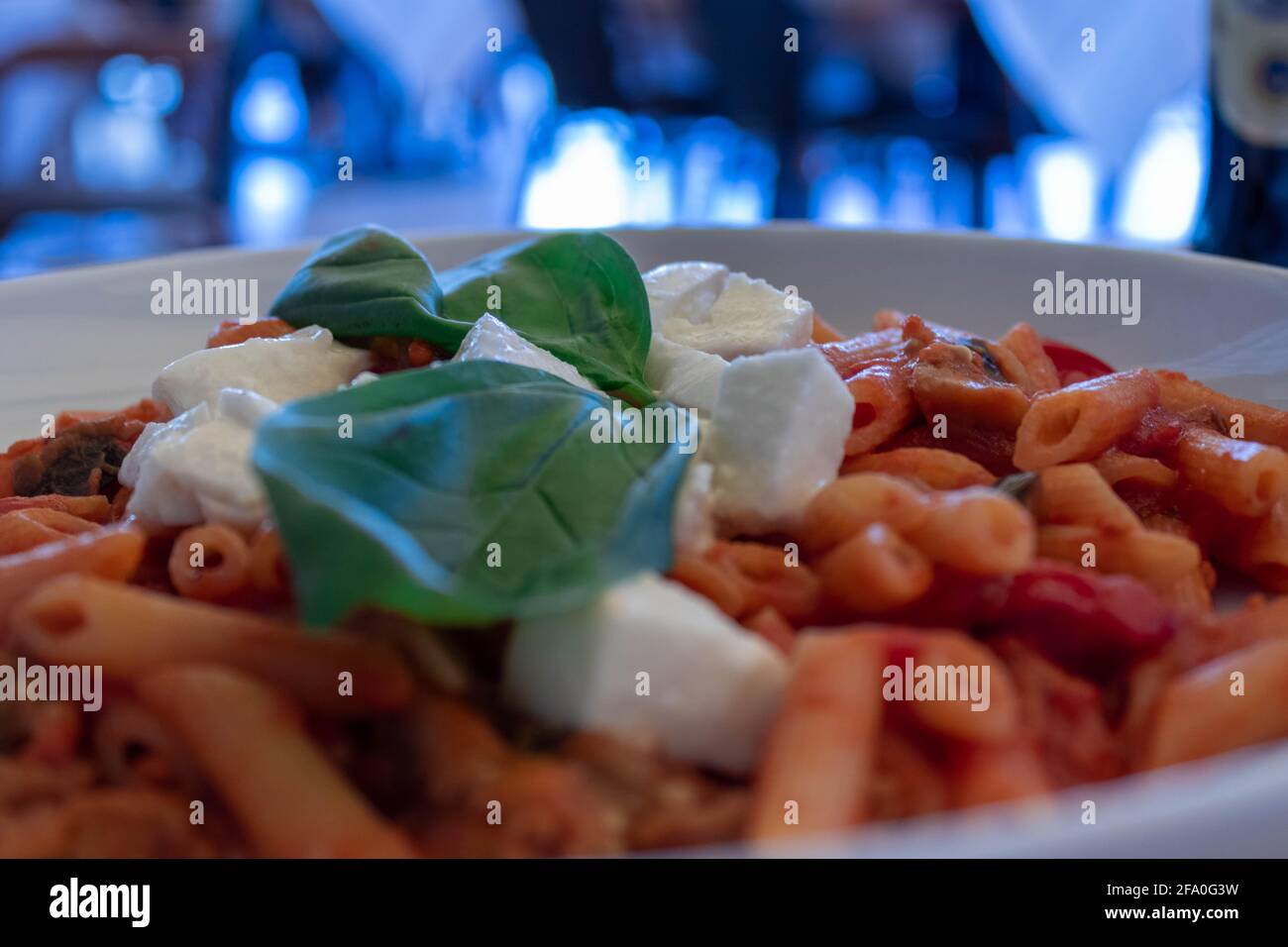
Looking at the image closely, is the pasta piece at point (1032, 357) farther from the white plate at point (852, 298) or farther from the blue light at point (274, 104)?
the blue light at point (274, 104)

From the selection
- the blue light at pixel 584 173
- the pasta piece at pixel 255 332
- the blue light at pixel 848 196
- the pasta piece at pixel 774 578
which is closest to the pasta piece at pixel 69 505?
the pasta piece at pixel 255 332

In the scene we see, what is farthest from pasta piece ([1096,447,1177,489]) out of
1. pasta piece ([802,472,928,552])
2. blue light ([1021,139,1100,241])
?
blue light ([1021,139,1100,241])

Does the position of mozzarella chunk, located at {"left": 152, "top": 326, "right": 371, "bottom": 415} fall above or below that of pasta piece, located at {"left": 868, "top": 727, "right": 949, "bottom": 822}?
above

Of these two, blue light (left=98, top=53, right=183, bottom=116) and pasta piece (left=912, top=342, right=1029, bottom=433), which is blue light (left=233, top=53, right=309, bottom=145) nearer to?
blue light (left=98, top=53, right=183, bottom=116)

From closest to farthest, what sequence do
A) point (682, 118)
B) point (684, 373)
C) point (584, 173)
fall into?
point (684, 373) → point (682, 118) → point (584, 173)

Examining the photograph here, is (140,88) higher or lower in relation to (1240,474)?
higher

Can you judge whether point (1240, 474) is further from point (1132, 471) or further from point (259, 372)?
point (259, 372)

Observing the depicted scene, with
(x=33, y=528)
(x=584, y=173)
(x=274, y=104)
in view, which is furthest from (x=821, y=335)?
(x=274, y=104)
